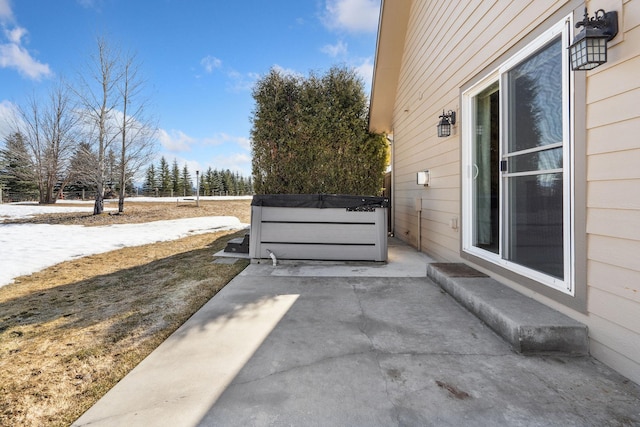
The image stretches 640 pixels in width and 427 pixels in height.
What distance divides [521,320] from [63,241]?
26.0 ft

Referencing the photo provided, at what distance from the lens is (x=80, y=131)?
37.3 feet

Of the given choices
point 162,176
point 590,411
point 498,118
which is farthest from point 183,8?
point 162,176

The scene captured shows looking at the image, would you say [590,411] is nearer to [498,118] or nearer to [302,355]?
[302,355]

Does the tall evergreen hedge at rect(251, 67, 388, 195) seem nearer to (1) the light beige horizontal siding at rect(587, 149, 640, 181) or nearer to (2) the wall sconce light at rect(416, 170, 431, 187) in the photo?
(2) the wall sconce light at rect(416, 170, 431, 187)

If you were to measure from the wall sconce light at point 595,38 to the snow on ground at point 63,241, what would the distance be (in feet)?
18.9

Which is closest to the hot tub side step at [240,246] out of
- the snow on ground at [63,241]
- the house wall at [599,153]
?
the snow on ground at [63,241]

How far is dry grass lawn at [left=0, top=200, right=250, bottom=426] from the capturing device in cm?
146

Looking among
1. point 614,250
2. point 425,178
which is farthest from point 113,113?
point 614,250

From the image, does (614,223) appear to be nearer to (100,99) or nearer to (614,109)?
(614,109)

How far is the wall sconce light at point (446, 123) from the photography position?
3.78m

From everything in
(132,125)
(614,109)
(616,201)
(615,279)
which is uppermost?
(132,125)

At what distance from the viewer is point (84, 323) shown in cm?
235

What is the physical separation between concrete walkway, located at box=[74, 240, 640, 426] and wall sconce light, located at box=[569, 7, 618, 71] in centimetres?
169

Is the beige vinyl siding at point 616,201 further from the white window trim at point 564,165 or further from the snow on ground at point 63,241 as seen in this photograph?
the snow on ground at point 63,241
